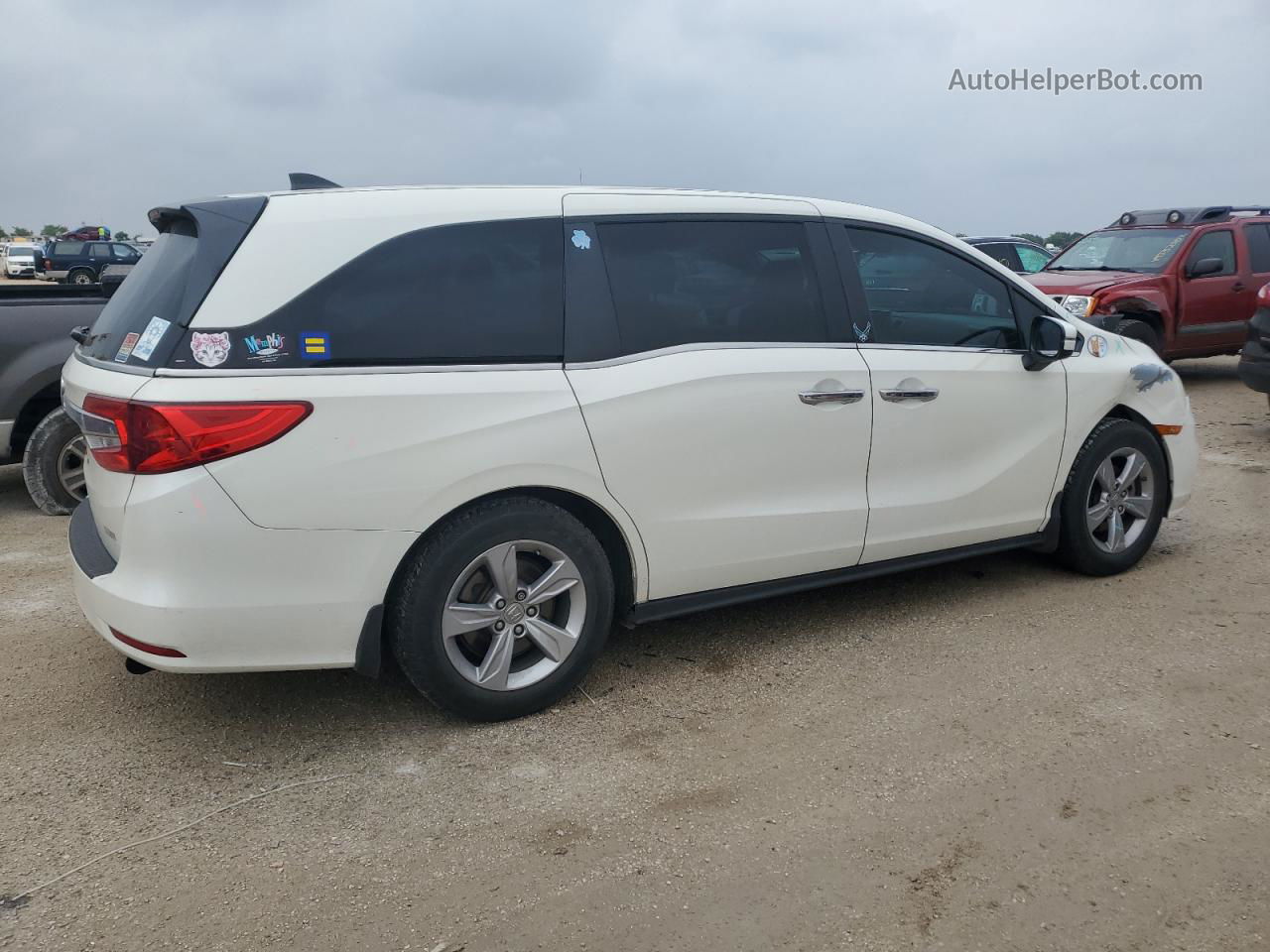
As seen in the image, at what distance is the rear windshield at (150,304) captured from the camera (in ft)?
A: 10.6

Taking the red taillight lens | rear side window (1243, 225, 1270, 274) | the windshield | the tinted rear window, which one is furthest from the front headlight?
the red taillight lens

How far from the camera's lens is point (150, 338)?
3.25m

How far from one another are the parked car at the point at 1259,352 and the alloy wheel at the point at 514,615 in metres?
6.84

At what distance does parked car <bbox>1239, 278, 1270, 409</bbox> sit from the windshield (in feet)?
9.54

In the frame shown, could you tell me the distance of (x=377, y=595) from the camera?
3361 mm

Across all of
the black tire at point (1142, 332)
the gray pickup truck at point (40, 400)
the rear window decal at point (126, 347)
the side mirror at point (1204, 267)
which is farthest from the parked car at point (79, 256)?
the rear window decal at point (126, 347)

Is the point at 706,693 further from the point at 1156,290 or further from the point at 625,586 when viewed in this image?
the point at 1156,290

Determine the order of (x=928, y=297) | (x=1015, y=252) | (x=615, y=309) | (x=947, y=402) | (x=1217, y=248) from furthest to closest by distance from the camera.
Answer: (x=1015, y=252)
(x=1217, y=248)
(x=928, y=297)
(x=947, y=402)
(x=615, y=309)

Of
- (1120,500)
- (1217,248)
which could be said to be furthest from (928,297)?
(1217,248)

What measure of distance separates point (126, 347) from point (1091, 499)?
4.04 meters

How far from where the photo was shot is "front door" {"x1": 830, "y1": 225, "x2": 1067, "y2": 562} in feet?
14.3

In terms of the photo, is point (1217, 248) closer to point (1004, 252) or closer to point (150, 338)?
point (1004, 252)

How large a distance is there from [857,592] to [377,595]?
8.04 feet

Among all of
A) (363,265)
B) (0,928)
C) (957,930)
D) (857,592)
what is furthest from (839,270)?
(0,928)
